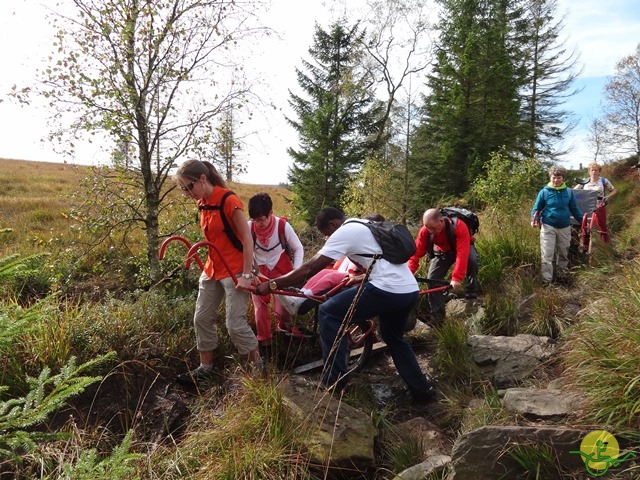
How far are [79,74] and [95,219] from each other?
187 cm

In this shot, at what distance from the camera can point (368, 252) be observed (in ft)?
12.4

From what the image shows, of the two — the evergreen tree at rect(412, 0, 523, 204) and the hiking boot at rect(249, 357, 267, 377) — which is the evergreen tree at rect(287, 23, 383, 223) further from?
the hiking boot at rect(249, 357, 267, 377)

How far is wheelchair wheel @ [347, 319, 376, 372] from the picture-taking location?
4930mm

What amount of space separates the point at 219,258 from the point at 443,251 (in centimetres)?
302

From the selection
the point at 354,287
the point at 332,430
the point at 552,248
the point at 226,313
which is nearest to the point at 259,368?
the point at 226,313

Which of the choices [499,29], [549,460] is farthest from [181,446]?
[499,29]

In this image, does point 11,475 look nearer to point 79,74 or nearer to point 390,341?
point 390,341

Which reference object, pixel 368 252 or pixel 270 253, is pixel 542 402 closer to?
pixel 368 252

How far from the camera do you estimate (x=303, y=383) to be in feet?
13.0

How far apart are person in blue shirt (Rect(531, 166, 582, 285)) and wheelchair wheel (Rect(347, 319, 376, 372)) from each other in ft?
9.58

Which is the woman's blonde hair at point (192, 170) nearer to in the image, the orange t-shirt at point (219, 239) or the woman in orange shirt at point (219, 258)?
the woman in orange shirt at point (219, 258)

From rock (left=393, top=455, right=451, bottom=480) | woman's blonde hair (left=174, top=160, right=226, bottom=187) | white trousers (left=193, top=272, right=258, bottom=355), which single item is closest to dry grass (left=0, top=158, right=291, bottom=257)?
woman's blonde hair (left=174, top=160, right=226, bottom=187)

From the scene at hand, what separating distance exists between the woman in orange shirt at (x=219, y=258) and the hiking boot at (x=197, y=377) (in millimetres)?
70

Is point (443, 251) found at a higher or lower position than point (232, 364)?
higher
